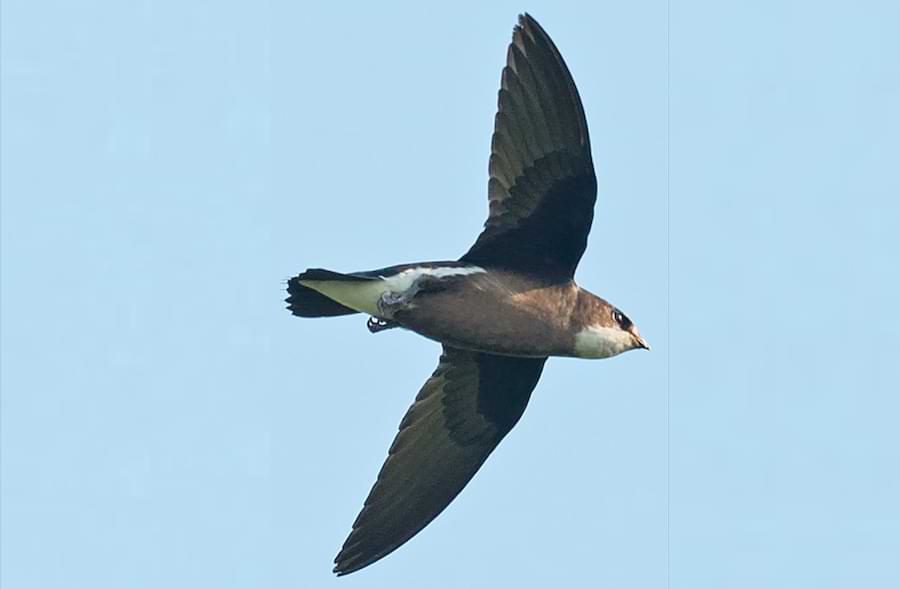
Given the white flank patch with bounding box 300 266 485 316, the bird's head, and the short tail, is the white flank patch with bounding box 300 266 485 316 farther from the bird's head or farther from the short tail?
the bird's head

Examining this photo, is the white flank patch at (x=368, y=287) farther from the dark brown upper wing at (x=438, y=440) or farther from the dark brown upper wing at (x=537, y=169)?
the dark brown upper wing at (x=438, y=440)

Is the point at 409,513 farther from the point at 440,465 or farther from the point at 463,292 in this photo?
the point at 463,292

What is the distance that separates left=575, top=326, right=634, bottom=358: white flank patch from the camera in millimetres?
16156

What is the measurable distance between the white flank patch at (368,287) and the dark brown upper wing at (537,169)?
1.41 feet

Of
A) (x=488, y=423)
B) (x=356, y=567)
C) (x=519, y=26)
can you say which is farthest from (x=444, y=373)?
(x=519, y=26)

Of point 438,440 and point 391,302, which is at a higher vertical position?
point 391,302

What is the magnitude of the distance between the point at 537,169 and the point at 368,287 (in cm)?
151

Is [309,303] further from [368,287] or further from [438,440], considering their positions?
[438,440]

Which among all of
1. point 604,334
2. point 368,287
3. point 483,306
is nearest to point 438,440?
point 483,306

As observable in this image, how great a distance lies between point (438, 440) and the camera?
16969 mm

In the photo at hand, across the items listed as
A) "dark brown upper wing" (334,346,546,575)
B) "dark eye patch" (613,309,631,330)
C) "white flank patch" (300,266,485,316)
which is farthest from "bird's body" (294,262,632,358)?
"dark brown upper wing" (334,346,546,575)

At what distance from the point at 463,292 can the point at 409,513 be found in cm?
209

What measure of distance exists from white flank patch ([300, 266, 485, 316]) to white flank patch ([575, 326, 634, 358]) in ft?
3.52

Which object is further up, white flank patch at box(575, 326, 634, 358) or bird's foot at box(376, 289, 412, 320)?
bird's foot at box(376, 289, 412, 320)
